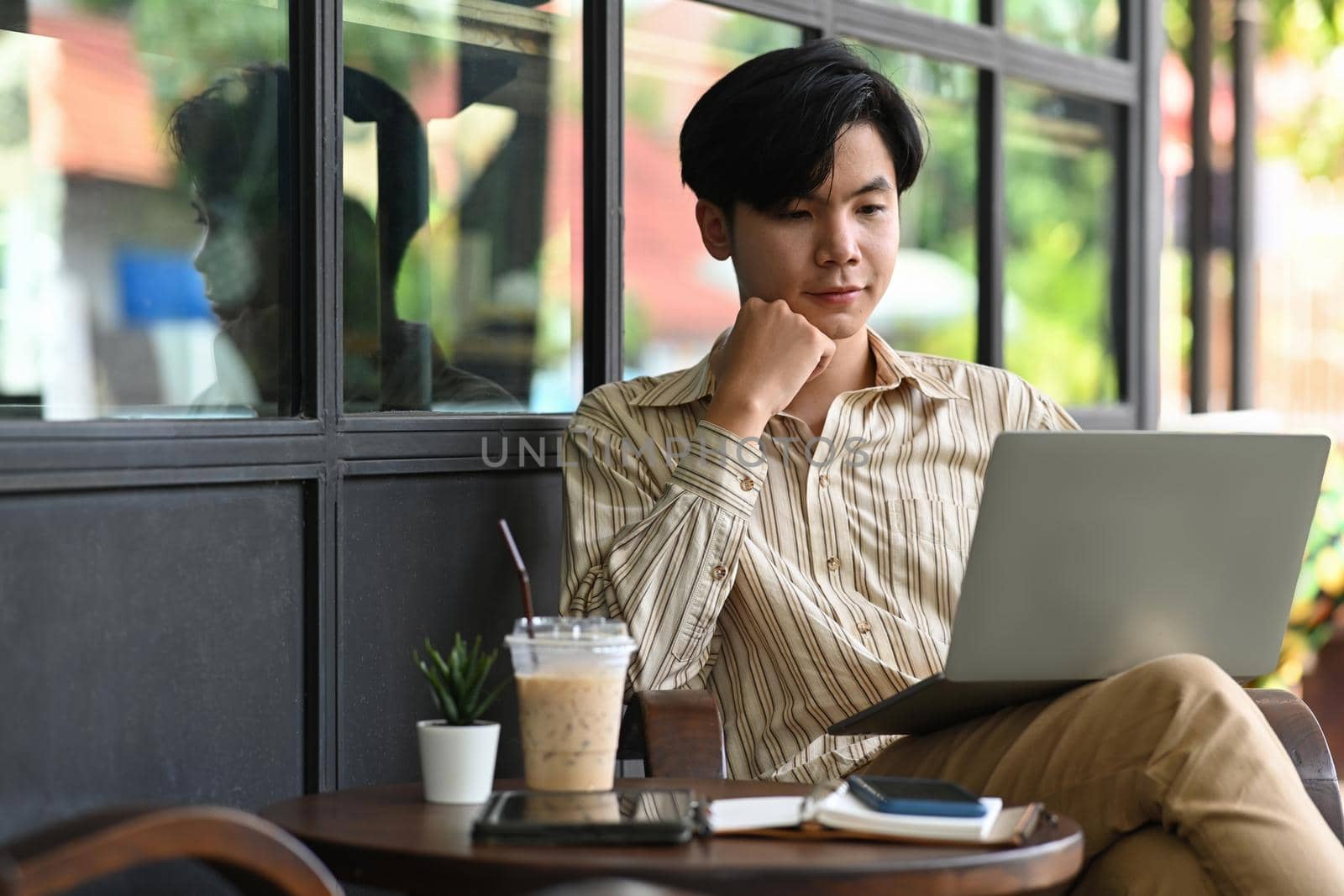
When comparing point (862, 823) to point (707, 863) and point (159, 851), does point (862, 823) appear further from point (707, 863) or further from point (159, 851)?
point (159, 851)

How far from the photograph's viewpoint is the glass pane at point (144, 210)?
1.88m

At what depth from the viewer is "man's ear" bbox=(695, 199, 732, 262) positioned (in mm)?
2393

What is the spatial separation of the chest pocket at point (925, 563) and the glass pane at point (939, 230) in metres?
1.13

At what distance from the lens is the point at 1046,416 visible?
2.42m

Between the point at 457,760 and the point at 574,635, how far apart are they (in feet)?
0.56

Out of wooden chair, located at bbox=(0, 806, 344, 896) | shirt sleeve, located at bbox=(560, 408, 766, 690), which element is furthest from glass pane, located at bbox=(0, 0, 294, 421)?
wooden chair, located at bbox=(0, 806, 344, 896)

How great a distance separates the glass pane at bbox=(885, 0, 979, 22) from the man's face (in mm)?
1108

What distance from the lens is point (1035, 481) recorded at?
1.59m

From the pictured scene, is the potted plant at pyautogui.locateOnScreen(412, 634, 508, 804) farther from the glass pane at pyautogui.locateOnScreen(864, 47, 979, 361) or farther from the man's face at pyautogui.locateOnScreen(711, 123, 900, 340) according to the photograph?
the glass pane at pyautogui.locateOnScreen(864, 47, 979, 361)

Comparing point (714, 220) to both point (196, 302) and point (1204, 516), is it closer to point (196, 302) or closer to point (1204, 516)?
point (196, 302)

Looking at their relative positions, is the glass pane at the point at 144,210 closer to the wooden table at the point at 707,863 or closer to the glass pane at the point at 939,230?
the wooden table at the point at 707,863

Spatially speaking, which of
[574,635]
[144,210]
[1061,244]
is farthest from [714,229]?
[1061,244]

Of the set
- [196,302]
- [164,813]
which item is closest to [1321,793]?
[164,813]

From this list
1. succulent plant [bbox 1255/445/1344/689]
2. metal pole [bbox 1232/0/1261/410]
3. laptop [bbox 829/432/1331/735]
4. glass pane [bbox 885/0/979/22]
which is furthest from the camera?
metal pole [bbox 1232/0/1261/410]
